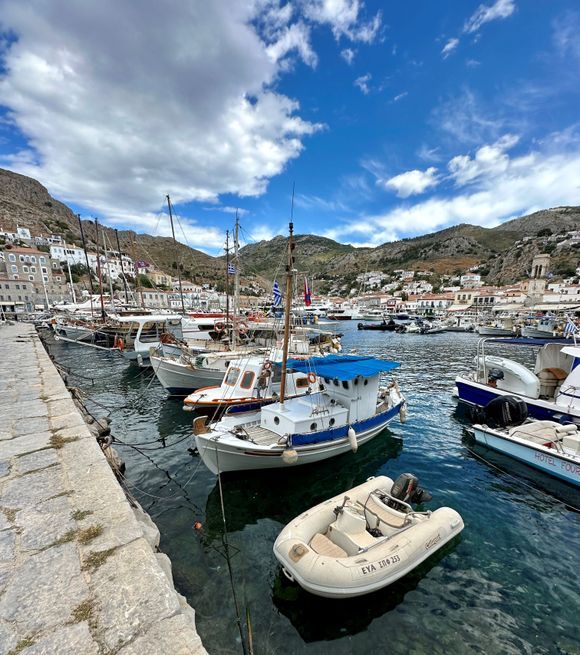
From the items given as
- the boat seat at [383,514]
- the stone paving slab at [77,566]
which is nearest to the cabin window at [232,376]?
the stone paving slab at [77,566]

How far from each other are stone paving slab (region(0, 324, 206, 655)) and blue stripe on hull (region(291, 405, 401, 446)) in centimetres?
481

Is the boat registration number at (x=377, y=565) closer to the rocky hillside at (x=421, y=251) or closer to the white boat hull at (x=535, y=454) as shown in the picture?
the white boat hull at (x=535, y=454)

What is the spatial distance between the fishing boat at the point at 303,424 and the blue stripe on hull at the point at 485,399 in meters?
6.35

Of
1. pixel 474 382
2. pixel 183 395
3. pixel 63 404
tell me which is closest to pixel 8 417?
pixel 63 404

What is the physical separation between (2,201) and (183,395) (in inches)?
7286

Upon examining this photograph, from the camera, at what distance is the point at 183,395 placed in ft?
58.9

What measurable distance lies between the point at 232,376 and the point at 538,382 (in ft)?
47.8

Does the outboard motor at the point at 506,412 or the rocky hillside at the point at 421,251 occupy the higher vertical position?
the rocky hillside at the point at 421,251

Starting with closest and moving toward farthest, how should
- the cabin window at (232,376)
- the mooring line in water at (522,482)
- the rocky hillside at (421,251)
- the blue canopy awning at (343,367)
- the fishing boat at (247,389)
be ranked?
the mooring line in water at (522,482) → the blue canopy awning at (343,367) → the fishing boat at (247,389) → the cabin window at (232,376) → the rocky hillside at (421,251)

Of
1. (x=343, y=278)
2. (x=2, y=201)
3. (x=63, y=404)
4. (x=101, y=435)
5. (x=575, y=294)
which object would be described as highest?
(x=2, y=201)

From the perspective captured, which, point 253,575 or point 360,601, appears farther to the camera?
point 253,575

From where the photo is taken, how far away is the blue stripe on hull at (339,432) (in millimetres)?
9133

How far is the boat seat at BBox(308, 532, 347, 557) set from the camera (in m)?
5.79

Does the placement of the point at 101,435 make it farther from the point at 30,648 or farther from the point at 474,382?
the point at 474,382
